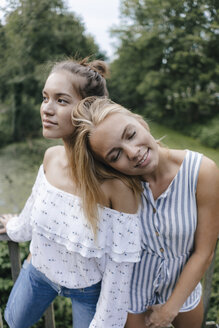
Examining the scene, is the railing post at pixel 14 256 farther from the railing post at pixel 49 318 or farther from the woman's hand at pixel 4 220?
the railing post at pixel 49 318

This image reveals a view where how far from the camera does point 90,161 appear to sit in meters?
1.21

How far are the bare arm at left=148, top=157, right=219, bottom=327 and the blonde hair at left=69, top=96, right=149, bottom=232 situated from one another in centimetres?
26

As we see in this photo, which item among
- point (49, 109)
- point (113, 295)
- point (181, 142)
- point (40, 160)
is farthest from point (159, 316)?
point (181, 142)

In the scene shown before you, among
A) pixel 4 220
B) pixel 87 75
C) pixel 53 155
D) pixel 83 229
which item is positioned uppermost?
pixel 87 75

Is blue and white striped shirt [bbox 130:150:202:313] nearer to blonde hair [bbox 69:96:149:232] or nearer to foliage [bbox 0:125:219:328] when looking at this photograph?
blonde hair [bbox 69:96:149:232]

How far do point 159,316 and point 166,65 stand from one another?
8240mm

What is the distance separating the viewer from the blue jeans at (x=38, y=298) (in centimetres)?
136

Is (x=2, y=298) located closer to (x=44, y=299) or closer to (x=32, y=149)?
(x=44, y=299)

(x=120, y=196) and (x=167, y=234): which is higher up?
(x=120, y=196)

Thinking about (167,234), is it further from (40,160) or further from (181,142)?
(181,142)

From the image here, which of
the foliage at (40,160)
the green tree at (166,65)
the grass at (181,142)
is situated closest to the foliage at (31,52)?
the foliage at (40,160)

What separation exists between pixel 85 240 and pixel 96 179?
0.82 feet

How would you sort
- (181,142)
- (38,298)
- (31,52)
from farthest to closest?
(181,142) → (31,52) → (38,298)

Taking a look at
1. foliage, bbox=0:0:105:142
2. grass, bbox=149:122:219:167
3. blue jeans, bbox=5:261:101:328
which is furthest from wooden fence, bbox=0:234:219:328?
grass, bbox=149:122:219:167
